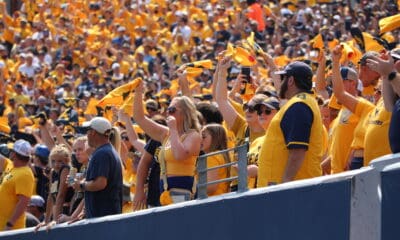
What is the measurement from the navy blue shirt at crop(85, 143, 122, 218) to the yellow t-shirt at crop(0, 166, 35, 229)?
1.30m

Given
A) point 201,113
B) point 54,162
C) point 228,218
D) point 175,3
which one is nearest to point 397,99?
point 228,218

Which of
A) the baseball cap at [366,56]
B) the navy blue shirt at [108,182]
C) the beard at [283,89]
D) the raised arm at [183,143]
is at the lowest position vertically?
the navy blue shirt at [108,182]

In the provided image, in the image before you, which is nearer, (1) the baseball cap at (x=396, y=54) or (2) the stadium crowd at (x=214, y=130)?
(1) the baseball cap at (x=396, y=54)

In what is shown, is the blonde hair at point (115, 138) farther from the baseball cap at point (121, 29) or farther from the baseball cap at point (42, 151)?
the baseball cap at point (121, 29)

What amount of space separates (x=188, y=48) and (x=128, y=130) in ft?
40.2

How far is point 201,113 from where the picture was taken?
34.0 ft

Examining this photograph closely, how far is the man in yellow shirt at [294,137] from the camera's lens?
331 inches

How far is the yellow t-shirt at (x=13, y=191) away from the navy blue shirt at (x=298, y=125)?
3.67 m

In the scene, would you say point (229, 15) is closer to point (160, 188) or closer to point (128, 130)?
point (128, 130)

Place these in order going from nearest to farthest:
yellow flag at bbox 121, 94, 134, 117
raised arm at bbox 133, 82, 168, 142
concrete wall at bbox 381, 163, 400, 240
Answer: concrete wall at bbox 381, 163, 400, 240 → raised arm at bbox 133, 82, 168, 142 → yellow flag at bbox 121, 94, 134, 117

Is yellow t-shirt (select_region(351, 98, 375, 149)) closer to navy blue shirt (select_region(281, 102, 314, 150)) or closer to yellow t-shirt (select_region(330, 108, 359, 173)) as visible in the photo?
yellow t-shirt (select_region(330, 108, 359, 173))

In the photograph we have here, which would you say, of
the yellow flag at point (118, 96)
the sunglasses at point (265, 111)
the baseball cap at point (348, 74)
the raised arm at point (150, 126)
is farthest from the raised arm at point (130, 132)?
the baseball cap at point (348, 74)

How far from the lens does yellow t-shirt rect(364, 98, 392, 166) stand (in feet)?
27.7

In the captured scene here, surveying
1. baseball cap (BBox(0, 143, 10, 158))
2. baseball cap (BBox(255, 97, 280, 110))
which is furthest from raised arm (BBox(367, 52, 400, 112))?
baseball cap (BBox(0, 143, 10, 158))
